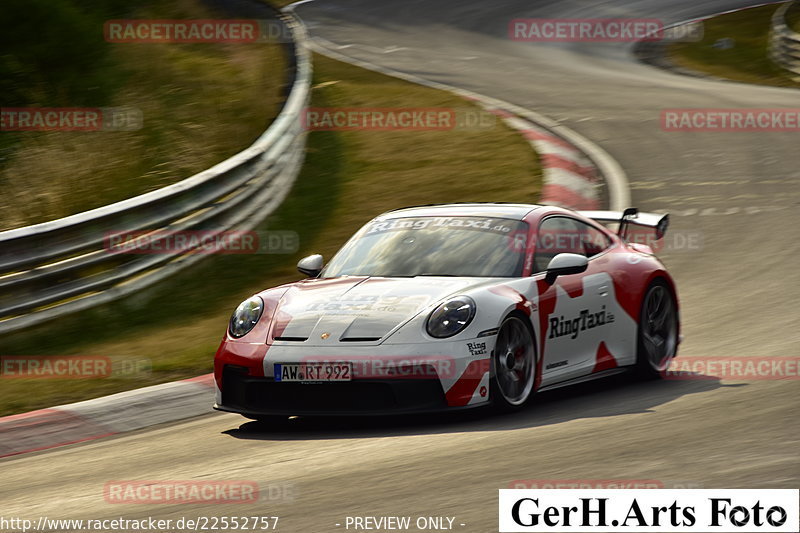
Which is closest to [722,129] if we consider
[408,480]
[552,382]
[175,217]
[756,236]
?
[756,236]

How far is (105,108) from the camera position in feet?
52.1

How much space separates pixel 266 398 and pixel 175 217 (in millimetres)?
4755

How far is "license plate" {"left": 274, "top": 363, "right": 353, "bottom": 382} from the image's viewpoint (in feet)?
22.3

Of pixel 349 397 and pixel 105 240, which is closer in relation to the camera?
pixel 349 397

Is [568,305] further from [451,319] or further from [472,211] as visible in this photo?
[451,319]

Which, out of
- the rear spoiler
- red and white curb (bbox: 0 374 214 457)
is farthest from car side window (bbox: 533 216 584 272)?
red and white curb (bbox: 0 374 214 457)

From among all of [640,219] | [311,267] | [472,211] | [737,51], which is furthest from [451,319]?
[737,51]

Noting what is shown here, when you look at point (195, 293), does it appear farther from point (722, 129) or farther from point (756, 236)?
point (722, 129)

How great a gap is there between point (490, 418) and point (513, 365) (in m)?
0.36

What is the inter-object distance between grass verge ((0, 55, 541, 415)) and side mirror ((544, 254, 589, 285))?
2733mm

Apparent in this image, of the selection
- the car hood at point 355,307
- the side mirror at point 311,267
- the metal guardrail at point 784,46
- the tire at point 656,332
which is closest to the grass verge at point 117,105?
the side mirror at point 311,267

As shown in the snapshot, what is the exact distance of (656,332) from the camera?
8.70 meters

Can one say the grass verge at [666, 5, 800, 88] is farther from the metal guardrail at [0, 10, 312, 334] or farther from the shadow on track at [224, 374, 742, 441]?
the shadow on track at [224, 374, 742, 441]

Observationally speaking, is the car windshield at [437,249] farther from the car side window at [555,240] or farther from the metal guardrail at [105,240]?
the metal guardrail at [105,240]
